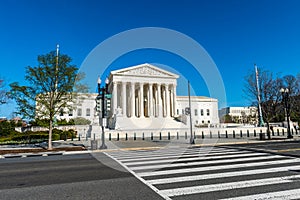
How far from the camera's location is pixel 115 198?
4.99 meters

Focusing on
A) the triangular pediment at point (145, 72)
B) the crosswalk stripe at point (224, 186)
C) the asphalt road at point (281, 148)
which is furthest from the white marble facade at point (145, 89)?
the crosswalk stripe at point (224, 186)

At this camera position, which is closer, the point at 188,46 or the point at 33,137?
the point at 188,46

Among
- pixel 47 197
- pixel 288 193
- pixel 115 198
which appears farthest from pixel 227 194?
pixel 47 197

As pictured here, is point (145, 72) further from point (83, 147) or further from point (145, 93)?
point (83, 147)

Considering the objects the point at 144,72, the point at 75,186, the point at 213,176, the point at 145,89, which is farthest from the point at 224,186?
the point at 145,89

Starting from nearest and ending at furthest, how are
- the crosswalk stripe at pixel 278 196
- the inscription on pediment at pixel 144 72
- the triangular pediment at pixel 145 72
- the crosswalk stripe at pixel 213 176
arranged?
the crosswalk stripe at pixel 278 196, the crosswalk stripe at pixel 213 176, the triangular pediment at pixel 145 72, the inscription on pediment at pixel 144 72

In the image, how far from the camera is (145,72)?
60.4 metres

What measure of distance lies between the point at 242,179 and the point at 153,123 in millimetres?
43662

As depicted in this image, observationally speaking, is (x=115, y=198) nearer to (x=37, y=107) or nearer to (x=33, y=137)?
(x=37, y=107)

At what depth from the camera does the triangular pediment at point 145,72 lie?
58375mm

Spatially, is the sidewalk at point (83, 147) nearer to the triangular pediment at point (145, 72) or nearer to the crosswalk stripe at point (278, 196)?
the crosswalk stripe at point (278, 196)

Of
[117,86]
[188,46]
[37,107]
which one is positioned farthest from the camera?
[117,86]

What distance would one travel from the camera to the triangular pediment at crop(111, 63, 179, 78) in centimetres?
5838

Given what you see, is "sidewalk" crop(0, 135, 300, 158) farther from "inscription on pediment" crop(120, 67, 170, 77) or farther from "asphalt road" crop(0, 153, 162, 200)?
"inscription on pediment" crop(120, 67, 170, 77)
